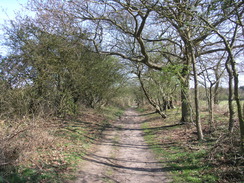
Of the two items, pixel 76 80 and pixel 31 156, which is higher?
pixel 76 80

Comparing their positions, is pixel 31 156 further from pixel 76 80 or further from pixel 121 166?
pixel 76 80

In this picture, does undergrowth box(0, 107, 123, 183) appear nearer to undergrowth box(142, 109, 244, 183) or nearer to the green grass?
the green grass

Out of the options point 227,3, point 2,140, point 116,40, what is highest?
point 116,40

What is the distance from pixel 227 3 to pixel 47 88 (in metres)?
10.0

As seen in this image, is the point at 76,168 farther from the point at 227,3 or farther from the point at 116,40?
the point at 116,40

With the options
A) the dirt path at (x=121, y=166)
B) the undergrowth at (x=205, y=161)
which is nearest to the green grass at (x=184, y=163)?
the undergrowth at (x=205, y=161)

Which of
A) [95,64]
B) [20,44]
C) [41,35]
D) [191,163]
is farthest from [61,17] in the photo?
[191,163]

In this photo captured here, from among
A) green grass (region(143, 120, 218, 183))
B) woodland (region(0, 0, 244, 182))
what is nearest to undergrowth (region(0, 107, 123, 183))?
woodland (region(0, 0, 244, 182))

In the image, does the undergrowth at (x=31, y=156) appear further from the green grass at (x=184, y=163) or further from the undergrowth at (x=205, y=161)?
the undergrowth at (x=205, y=161)

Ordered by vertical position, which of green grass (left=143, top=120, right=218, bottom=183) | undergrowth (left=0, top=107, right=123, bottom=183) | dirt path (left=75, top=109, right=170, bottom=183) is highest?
undergrowth (left=0, top=107, right=123, bottom=183)

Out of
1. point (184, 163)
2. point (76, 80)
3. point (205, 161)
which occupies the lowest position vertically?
point (184, 163)

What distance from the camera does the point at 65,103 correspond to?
13.0 metres

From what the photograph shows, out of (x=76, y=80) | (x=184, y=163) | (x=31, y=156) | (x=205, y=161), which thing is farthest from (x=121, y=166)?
(x=76, y=80)

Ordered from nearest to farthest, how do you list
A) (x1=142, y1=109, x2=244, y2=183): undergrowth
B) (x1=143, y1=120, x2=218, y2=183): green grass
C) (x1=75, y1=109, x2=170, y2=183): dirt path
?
1. (x1=142, y1=109, x2=244, y2=183): undergrowth
2. (x1=143, y1=120, x2=218, y2=183): green grass
3. (x1=75, y1=109, x2=170, y2=183): dirt path
